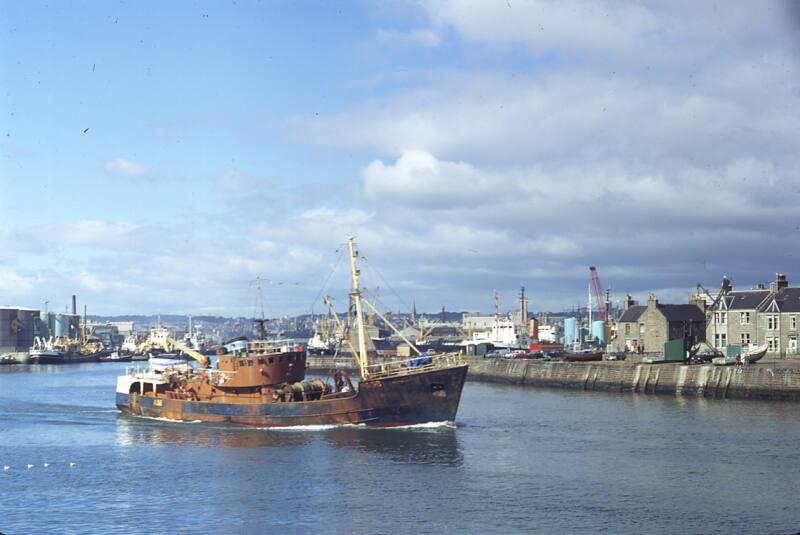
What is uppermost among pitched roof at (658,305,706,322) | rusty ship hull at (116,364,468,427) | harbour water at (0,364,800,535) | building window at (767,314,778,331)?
pitched roof at (658,305,706,322)

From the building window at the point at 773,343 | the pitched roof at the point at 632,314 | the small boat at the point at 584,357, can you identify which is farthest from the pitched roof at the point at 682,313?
the building window at the point at 773,343

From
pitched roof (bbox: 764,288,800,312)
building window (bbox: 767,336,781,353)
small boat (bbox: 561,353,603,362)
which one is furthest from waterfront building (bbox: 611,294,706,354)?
pitched roof (bbox: 764,288,800,312)

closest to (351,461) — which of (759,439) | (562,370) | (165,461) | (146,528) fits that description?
(165,461)

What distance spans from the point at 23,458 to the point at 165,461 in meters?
8.26

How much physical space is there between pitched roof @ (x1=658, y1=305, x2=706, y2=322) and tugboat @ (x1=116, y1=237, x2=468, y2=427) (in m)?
49.6

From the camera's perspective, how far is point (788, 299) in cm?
9444

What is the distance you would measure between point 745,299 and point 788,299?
18.7ft

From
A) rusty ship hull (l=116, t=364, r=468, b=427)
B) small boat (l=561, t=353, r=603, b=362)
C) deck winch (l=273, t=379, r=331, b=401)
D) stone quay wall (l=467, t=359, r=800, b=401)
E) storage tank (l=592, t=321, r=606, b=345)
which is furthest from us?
storage tank (l=592, t=321, r=606, b=345)

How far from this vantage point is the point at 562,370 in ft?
318

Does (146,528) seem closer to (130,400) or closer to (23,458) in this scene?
(23,458)

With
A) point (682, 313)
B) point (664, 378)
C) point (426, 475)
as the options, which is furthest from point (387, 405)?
point (682, 313)

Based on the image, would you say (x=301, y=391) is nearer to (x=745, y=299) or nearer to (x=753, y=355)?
(x=753, y=355)

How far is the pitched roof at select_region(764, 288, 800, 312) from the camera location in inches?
3669

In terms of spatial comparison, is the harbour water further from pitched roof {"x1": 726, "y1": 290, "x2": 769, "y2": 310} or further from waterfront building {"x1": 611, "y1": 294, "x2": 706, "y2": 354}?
waterfront building {"x1": 611, "y1": 294, "x2": 706, "y2": 354}
